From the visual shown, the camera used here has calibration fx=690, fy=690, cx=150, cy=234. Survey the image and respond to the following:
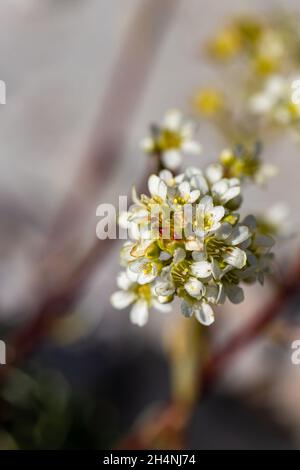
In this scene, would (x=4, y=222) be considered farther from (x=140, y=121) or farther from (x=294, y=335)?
(x=294, y=335)

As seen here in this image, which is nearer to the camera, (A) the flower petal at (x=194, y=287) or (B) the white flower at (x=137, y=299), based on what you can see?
(A) the flower petal at (x=194, y=287)

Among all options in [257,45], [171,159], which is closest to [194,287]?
[171,159]

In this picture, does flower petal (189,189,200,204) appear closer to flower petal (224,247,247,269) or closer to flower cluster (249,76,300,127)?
flower petal (224,247,247,269)

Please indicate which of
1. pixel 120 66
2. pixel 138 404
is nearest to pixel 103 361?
pixel 138 404

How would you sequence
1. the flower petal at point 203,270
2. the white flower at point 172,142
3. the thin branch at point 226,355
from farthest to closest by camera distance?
the thin branch at point 226,355 → the white flower at point 172,142 → the flower petal at point 203,270

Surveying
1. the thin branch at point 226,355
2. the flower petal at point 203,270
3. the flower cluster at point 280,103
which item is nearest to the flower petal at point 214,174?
the flower petal at point 203,270

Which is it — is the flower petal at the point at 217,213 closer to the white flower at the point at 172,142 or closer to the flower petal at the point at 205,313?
the flower petal at the point at 205,313
